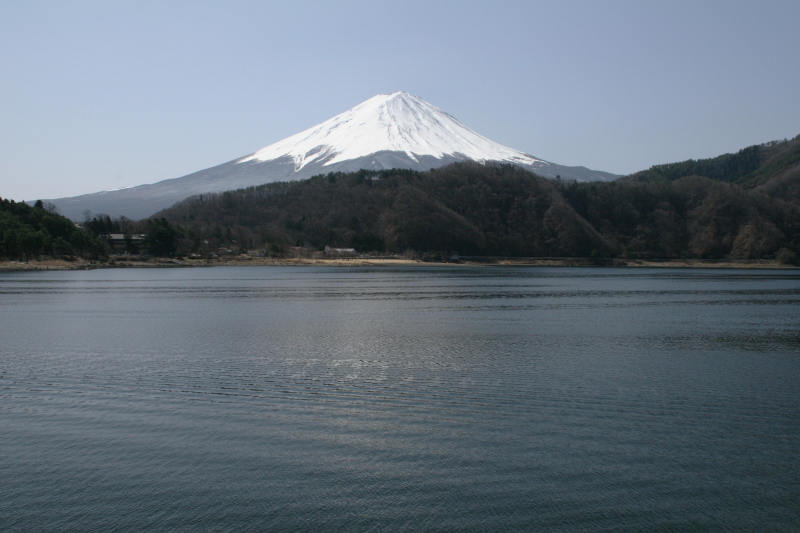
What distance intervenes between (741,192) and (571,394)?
424 ft

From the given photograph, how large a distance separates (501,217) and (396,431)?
405 ft

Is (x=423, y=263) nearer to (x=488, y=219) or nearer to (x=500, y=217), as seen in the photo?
(x=488, y=219)

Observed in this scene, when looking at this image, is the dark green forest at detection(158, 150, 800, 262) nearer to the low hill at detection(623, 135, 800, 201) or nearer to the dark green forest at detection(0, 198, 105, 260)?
the dark green forest at detection(0, 198, 105, 260)

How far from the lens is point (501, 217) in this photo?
13088 cm

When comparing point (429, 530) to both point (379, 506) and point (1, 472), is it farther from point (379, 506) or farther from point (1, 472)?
point (1, 472)

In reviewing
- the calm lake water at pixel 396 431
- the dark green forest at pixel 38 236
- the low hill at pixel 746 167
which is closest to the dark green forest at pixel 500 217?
Result: the dark green forest at pixel 38 236

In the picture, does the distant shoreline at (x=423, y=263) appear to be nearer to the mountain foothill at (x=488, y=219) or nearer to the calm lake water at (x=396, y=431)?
the mountain foothill at (x=488, y=219)

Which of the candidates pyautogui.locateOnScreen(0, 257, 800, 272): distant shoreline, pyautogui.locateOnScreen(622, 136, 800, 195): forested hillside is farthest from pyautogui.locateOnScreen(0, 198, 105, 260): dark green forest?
pyautogui.locateOnScreen(622, 136, 800, 195): forested hillside

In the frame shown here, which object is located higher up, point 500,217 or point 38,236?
point 500,217

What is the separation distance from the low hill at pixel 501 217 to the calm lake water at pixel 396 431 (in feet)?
295

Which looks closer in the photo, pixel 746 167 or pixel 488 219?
pixel 488 219

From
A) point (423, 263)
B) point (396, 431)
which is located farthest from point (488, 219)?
point (396, 431)

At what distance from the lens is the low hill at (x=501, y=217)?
117m

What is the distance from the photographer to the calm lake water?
6.79 meters
